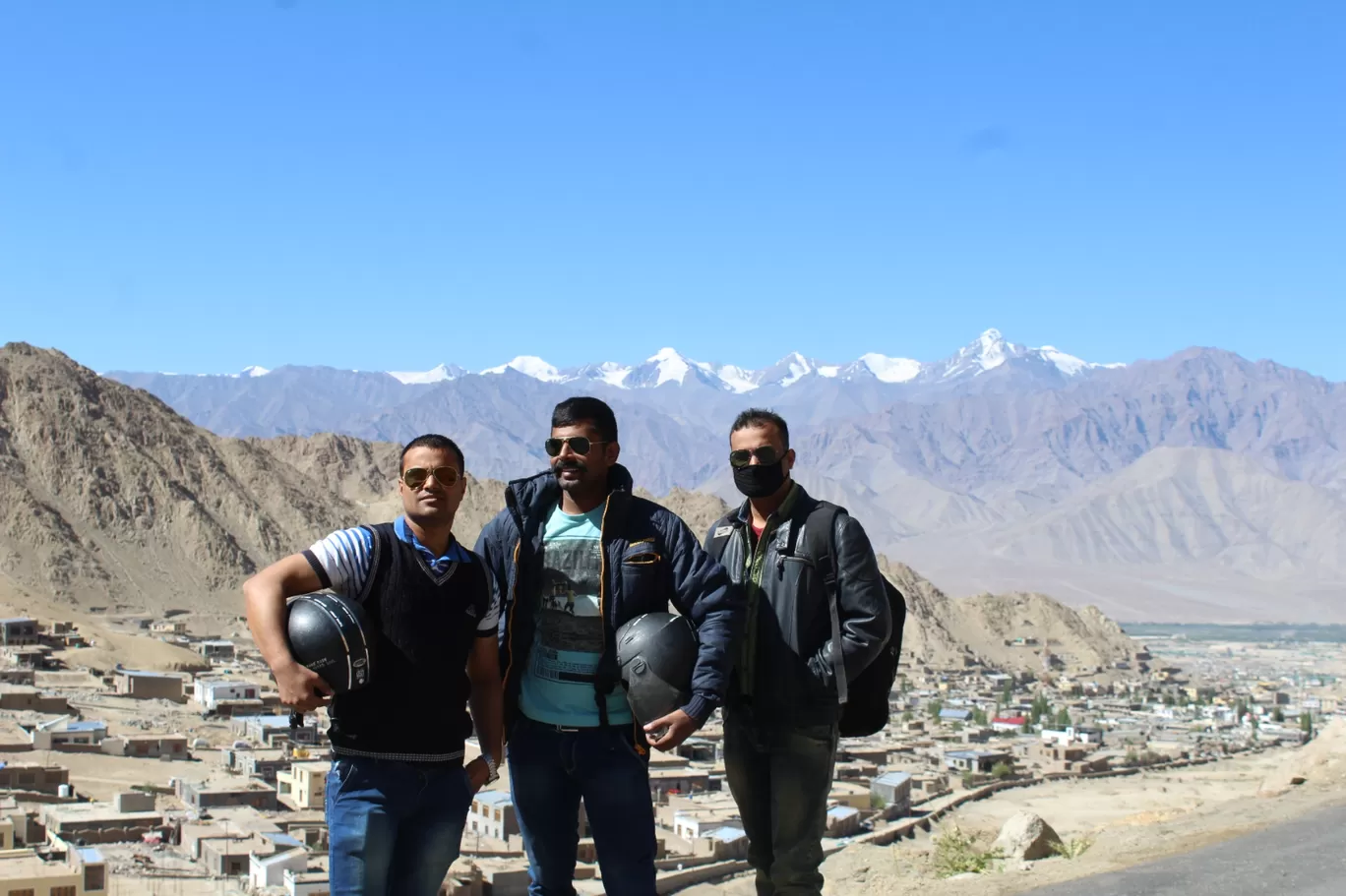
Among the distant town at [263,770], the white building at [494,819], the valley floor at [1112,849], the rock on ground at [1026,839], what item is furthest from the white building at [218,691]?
the rock on ground at [1026,839]

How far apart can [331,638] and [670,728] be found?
4.91 ft

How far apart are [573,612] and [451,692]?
0.72 metres

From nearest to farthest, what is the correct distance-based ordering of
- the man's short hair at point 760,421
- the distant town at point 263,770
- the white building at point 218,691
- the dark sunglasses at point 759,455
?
1. the dark sunglasses at point 759,455
2. the man's short hair at point 760,421
3. the distant town at point 263,770
4. the white building at point 218,691

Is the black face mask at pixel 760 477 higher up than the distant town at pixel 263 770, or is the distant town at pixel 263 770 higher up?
the black face mask at pixel 760 477

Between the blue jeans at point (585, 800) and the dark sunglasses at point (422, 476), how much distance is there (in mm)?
1125

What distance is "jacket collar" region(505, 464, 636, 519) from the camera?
648 centimetres

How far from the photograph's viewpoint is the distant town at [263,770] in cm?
2497

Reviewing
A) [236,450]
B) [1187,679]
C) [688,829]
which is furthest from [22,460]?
[1187,679]

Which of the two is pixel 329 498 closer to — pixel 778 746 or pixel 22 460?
pixel 22 460

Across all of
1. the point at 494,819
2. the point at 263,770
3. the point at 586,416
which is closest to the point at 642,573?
the point at 586,416

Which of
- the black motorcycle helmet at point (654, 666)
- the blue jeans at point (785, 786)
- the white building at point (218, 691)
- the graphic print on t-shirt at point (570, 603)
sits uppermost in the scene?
the graphic print on t-shirt at point (570, 603)

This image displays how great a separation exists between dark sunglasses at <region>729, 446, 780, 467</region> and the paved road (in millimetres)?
3797

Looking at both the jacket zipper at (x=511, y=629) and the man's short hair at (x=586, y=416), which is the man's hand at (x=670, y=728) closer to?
the jacket zipper at (x=511, y=629)

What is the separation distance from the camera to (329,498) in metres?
113
